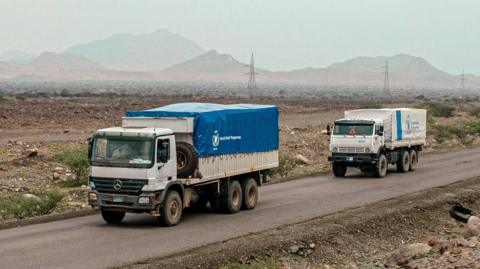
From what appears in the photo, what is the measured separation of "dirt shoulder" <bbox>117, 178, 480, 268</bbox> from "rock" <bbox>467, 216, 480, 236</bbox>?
2.32 feet

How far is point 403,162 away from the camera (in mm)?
37094

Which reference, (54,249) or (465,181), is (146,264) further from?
(465,181)

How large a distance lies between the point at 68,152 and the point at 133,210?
13.8 metres

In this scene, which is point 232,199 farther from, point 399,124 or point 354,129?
point 399,124

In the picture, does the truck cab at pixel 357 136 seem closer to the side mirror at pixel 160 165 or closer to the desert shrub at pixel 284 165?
the desert shrub at pixel 284 165

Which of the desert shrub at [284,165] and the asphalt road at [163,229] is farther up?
the asphalt road at [163,229]

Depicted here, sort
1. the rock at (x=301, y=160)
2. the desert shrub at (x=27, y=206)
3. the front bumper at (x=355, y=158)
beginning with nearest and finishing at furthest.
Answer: the desert shrub at (x=27, y=206), the front bumper at (x=355, y=158), the rock at (x=301, y=160)

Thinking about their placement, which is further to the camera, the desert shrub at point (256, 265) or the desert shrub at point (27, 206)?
the desert shrub at point (27, 206)

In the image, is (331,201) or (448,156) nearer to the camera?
(331,201)

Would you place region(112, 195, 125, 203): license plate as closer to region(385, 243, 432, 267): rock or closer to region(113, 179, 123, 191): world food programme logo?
region(113, 179, 123, 191): world food programme logo

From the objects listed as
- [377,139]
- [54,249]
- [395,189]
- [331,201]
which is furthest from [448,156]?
[54,249]

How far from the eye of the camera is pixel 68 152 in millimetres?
32375

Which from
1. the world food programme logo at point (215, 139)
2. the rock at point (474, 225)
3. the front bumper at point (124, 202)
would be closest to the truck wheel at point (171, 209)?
the front bumper at point (124, 202)

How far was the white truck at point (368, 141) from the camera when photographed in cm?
3416
